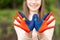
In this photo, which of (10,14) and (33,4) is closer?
(33,4)

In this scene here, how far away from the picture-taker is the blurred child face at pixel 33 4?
154 cm

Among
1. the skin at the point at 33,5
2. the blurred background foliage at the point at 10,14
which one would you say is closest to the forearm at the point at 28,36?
the skin at the point at 33,5

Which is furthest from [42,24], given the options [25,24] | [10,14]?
[10,14]

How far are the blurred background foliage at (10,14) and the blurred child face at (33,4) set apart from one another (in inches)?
95.9

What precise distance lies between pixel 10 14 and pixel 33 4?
2.99 meters

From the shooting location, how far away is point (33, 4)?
1.54 metres

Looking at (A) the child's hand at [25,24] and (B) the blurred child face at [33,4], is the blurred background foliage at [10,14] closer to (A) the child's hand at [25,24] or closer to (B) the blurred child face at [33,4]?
(B) the blurred child face at [33,4]

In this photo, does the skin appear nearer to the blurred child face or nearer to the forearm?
the blurred child face

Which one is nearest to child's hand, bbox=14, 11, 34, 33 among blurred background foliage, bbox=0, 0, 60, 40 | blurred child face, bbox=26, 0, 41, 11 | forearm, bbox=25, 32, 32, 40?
forearm, bbox=25, 32, 32, 40

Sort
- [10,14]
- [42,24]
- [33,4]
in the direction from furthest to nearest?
[10,14], [33,4], [42,24]

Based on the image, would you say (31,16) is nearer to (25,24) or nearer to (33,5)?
(33,5)

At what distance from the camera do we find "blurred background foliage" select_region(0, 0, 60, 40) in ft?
13.8

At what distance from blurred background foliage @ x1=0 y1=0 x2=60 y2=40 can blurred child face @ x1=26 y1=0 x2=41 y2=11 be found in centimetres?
244

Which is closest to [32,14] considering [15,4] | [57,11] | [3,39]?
[3,39]
